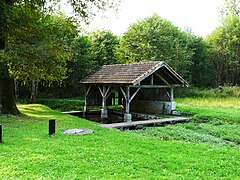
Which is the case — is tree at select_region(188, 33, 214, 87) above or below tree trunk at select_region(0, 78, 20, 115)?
above

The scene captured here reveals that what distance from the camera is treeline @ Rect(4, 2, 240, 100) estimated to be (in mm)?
13672

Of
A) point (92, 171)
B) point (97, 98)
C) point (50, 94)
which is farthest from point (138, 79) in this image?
point (50, 94)

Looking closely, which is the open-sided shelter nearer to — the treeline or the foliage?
the treeline

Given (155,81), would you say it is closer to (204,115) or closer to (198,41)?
(204,115)

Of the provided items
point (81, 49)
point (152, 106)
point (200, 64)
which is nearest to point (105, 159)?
point (152, 106)

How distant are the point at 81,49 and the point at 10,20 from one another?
1622 centimetres

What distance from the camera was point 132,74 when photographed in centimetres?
1497

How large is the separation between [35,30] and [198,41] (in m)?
27.9

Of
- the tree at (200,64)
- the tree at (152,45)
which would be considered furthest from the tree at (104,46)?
the tree at (200,64)

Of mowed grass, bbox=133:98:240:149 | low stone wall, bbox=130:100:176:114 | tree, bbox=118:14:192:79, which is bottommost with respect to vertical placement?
mowed grass, bbox=133:98:240:149

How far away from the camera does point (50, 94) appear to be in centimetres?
2902

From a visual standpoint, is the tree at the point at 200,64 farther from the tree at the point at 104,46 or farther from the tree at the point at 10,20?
the tree at the point at 10,20

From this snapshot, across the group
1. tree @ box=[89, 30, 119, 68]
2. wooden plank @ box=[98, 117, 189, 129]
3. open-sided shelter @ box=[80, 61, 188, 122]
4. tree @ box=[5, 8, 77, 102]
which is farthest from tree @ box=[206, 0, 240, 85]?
tree @ box=[5, 8, 77, 102]

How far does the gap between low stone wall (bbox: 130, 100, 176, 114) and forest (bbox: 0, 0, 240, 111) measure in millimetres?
5869
